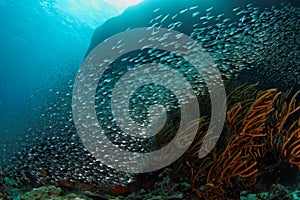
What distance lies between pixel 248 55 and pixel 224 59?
105 centimetres

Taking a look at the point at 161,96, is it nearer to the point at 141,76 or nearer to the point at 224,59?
the point at 141,76

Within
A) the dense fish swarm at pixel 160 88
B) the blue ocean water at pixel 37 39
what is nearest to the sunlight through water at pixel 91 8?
the blue ocean water at pixel 37 39

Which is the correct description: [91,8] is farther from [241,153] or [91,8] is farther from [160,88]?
[241,153]

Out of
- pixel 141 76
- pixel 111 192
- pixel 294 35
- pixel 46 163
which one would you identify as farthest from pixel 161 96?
pixel 294 35

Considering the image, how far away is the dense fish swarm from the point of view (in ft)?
14.1

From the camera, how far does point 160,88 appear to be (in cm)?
560

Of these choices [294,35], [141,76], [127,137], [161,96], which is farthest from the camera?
[294,35]

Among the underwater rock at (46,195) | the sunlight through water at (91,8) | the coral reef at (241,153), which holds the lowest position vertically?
the coral reef at (241,153)

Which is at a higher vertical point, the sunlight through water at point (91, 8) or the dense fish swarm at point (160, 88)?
the sunlight through water at point (91, 8)

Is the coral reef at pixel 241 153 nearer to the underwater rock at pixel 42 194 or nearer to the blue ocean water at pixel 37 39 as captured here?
the underwater rock at pixel 42 194

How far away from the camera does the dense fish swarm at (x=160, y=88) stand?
4.29 meters

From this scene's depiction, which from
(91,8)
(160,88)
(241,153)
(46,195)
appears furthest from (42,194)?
(91,8)

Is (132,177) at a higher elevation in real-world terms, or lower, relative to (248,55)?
lower

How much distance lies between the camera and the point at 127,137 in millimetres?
4629
